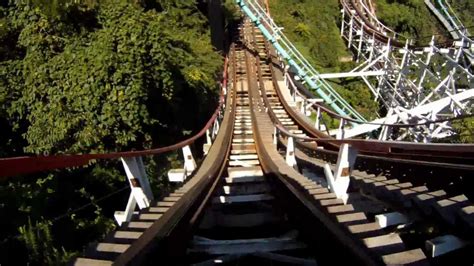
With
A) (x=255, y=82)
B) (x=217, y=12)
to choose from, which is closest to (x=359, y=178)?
(x=255, y=82)

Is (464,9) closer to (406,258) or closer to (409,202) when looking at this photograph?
(409,202)

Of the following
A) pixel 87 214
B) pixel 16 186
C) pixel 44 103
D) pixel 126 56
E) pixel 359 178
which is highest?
pixel 126 56

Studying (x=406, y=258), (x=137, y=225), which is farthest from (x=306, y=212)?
(x=406, y=258)

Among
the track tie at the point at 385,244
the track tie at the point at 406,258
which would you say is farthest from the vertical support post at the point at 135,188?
the track tie at the point at 406,258

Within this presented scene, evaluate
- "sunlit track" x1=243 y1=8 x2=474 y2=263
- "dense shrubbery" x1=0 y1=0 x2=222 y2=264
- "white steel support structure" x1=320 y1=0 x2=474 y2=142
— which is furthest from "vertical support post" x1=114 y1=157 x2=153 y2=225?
"white steel support structure" x1=320 y1=0 x2=474 y2=142

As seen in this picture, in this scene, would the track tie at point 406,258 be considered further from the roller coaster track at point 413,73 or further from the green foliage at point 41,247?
the roller coaster track at point 413,73

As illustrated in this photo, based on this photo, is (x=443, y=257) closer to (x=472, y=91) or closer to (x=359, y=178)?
(x=359, y=178)
